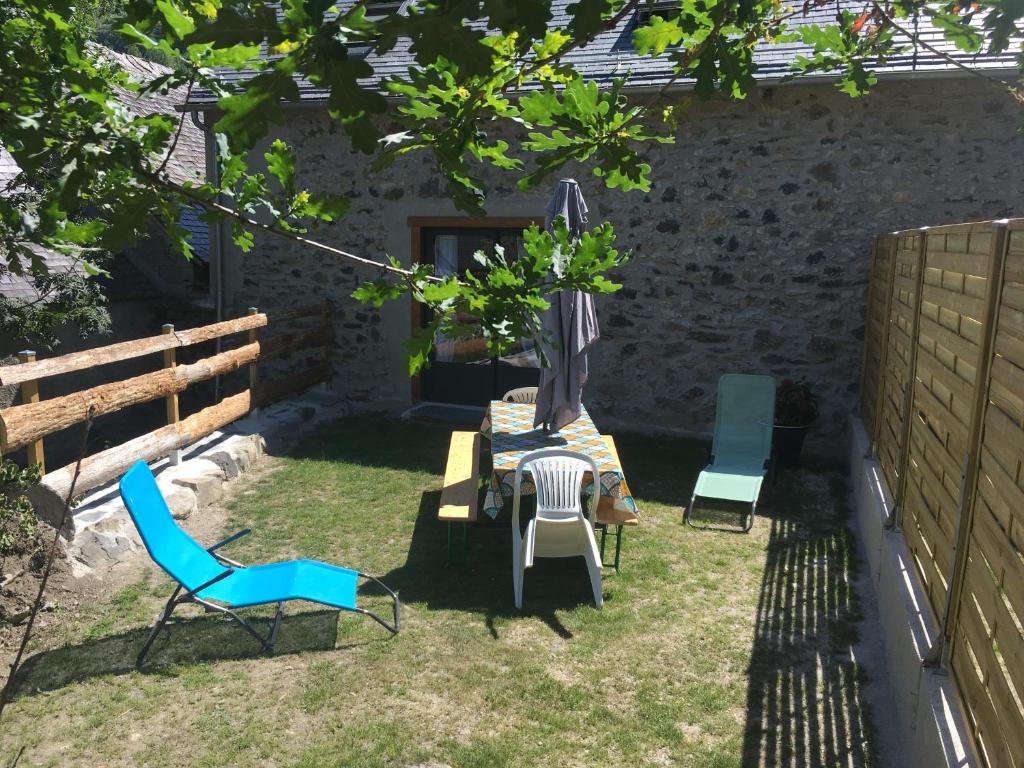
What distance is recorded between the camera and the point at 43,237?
86.9 inches

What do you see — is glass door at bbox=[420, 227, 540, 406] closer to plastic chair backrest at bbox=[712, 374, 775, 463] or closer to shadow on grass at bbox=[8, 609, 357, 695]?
plastic chair backrest at bbox=[712, 374, 775, 463]

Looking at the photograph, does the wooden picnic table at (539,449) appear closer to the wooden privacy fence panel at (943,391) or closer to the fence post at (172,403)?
the wooden privacy fence panel at (943,391)

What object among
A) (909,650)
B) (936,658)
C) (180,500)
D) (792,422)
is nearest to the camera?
(936,658)

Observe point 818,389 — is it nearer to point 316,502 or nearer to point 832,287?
point 832,287

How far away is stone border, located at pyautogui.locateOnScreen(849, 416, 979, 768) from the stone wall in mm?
2381

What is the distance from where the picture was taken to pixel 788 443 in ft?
25.1

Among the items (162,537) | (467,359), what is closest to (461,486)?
(162,537)

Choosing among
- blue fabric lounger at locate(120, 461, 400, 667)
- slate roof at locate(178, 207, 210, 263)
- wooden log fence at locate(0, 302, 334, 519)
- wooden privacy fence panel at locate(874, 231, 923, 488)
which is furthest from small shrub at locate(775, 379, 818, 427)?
slate roof at locate(178, 207, 210, 263)

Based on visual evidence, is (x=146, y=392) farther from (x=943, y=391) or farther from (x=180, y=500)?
(x=943, y=391)

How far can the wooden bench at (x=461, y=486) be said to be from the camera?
5.37m

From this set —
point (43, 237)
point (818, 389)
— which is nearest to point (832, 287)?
point (818, 389)

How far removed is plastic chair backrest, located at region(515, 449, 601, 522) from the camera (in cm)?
520

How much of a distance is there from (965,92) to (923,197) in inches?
35.9

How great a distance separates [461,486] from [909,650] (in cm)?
301
